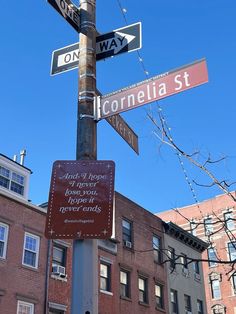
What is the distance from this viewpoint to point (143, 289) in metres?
28.8

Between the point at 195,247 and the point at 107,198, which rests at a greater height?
the point at 195,247

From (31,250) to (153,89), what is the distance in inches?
687

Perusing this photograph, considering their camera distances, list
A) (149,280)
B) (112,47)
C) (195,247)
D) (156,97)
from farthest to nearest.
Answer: (195,247)
(149,280)
(112,47)
(156,97)

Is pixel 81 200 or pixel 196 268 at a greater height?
pixel 196 268

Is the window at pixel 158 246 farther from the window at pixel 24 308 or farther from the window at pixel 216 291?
the window at pixel 216 291

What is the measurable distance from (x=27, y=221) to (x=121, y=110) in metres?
17.1

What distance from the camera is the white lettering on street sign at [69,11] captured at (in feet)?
18.2

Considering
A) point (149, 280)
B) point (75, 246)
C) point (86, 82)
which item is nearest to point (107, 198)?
point (75, 246)

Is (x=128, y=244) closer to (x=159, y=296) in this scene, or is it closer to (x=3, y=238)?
(x=159, y=296)

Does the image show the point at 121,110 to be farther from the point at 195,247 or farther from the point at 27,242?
the point at 195,247

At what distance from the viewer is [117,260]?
26.8 metres

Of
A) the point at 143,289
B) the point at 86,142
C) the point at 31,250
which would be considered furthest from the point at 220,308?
the point at 86,142

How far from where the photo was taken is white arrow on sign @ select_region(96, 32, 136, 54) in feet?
19.3

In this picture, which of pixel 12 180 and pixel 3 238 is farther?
pixel 12 180
